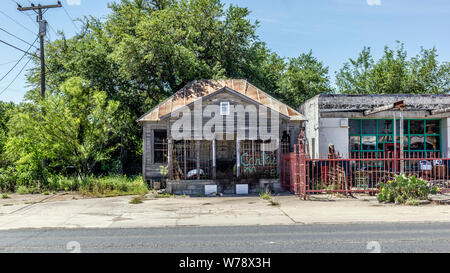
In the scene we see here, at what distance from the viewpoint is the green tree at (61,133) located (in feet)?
60.5

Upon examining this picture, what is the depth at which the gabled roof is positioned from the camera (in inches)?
772

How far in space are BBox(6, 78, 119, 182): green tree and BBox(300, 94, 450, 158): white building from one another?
34.4 ft

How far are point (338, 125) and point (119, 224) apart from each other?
40.6ft

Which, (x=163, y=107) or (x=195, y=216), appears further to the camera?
(x=163, y=107)

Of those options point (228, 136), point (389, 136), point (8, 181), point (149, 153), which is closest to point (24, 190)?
point (8, 181)

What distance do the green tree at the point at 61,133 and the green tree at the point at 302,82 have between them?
1399 centimetres

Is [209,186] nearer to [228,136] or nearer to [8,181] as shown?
[228,136]

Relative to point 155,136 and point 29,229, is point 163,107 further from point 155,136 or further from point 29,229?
point 29,229

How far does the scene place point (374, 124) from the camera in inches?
778

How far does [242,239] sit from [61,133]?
13.4 m

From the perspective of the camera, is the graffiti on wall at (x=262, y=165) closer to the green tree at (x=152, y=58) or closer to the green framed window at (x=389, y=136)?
the green framed window at (x=389, y=136)

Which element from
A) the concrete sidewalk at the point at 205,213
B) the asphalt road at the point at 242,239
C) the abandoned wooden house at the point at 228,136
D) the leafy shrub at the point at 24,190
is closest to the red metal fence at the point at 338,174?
the concrete sidewalk at the point at 205,213
